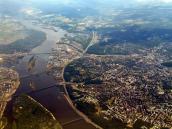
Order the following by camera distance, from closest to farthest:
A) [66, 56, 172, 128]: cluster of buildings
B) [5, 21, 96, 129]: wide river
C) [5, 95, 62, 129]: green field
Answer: [5, 95, 62, 129]: green field, [5, 21, 96, 129]: wide river, [66, 56, 172, 128]: cluster of buildings

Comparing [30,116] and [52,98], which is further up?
[30,116]

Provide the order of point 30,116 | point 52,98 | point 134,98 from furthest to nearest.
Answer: point 52,98, point 134,98, point 30,116

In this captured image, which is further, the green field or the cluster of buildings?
the cluster of buildings

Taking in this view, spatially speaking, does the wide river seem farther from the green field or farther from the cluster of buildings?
the cluster of buildings

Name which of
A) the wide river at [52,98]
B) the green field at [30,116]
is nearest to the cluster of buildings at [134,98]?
the wide river at [52,98]

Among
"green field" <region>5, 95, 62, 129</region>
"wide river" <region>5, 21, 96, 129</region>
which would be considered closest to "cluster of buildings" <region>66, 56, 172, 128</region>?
"wide river" <region>5, 21, 96, 129</region>

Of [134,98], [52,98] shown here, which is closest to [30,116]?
[52,98]

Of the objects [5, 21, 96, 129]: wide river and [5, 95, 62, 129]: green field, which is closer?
[5, 95, 62, 129]: green field

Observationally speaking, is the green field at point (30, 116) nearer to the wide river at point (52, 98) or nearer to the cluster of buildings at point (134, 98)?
the wide river at point (52, 98)

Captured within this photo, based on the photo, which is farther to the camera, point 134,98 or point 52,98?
point 52,98

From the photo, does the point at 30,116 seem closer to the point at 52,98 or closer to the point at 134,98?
the point at 52,98

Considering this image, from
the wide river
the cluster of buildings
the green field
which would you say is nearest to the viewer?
the green field
